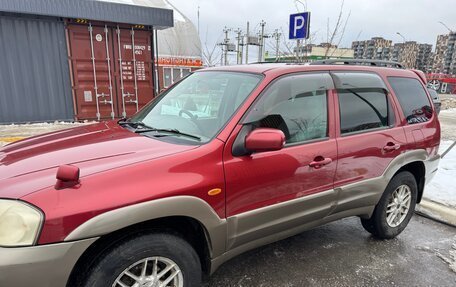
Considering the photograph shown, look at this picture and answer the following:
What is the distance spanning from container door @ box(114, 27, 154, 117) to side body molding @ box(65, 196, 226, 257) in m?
8.25

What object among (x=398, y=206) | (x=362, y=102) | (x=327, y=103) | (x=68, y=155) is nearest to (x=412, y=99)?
(x=362, y=102)

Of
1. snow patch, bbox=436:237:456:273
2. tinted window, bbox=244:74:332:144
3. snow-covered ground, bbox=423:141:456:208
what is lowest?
snow patch, bbox=436:237:456:273

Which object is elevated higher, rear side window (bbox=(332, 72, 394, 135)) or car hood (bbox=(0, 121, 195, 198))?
rear side window (bbox=(332, 72, 394, 135))

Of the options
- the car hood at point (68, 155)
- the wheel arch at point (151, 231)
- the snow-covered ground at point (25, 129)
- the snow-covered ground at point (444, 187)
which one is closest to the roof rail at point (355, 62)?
the car hood at point (68, 155)

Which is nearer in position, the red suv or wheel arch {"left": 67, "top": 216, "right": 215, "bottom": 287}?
the red suv

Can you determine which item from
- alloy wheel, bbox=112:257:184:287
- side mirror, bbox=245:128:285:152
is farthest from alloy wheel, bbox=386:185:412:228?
alloy wheel, bbox=112:257:184:287

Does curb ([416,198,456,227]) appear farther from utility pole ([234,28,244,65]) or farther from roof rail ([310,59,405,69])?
utility pole ([234,28,244,65])

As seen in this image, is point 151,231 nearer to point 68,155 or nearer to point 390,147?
point 68,155

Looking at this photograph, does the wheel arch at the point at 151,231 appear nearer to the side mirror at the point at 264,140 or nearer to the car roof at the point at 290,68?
the side mirror at the point at 264,140

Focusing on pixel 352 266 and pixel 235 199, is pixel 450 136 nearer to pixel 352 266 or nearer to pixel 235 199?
pixel 352 266

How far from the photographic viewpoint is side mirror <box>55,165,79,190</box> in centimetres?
176

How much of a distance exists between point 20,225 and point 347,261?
108 inches

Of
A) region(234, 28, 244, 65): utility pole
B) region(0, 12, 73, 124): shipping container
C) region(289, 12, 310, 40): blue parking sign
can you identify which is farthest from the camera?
region(234, 28, 244, 65): utility pole

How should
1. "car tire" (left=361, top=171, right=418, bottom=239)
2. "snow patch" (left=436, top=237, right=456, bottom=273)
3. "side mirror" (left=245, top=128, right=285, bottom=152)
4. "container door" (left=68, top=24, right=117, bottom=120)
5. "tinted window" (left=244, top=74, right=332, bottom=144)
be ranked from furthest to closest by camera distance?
"container door" (left=68, top=24, right=117, bottom=120) → "car tire" (left=361, top=171, right=418, bottom=239) → "snow patch" (left=436, top=237, right=456, bottom=273) → "tinted window" (left=244, top=74, right=332, bottom=144) → "side mirror" (left=245, top=128, right=285, bottom=152)
